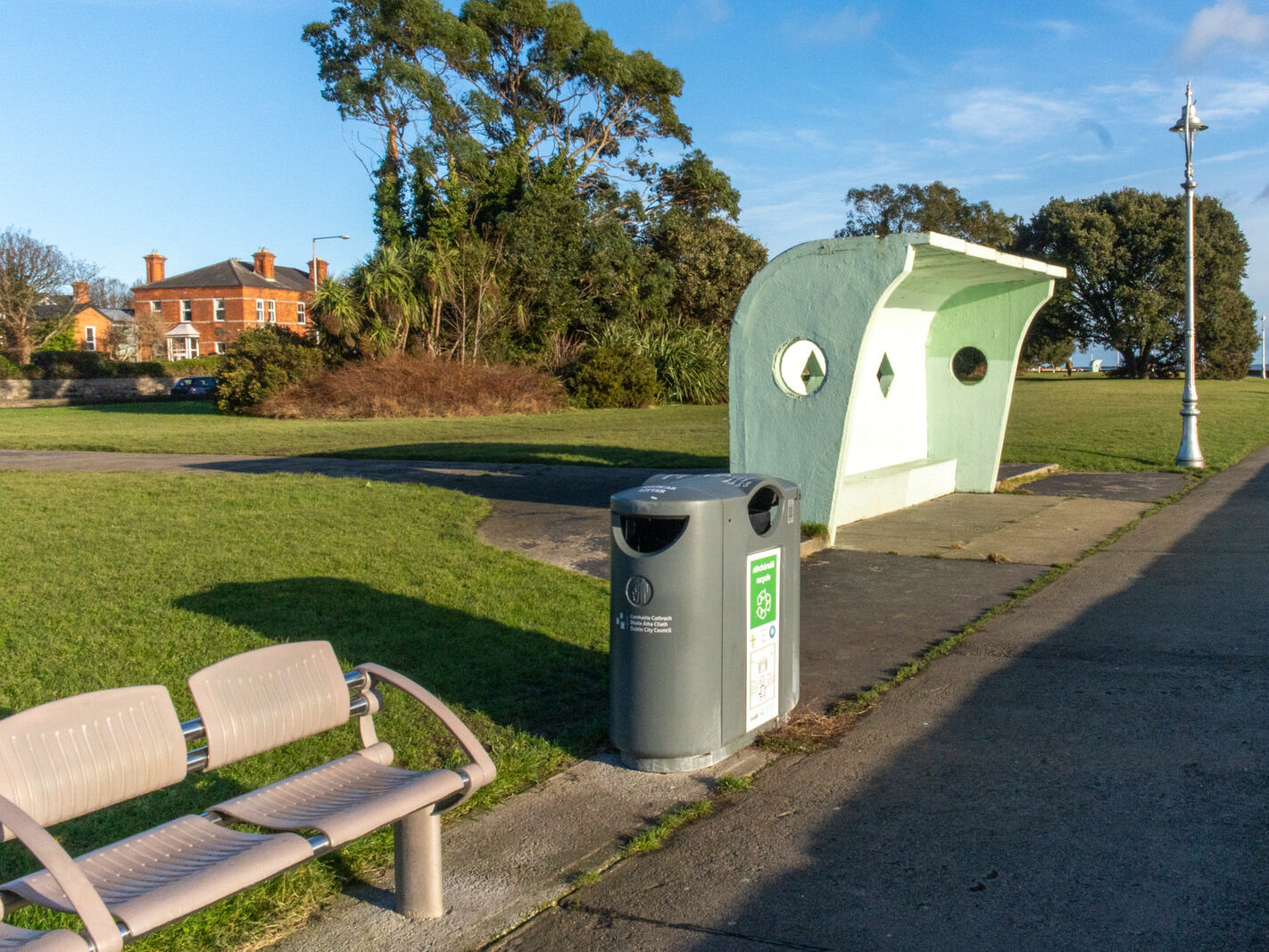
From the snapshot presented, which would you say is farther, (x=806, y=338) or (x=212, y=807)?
(x=806, y=338)

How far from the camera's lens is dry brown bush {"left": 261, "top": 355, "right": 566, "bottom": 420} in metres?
30.1

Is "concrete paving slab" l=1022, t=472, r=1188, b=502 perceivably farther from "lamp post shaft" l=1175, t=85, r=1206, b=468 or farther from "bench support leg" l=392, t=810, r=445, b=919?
"bench support leg" l=392, t=810, r=445, b=919

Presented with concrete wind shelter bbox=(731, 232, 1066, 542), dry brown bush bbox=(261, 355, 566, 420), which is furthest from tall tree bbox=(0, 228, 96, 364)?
concrete wind shelter bbox=(731, 232, 1066, 542)

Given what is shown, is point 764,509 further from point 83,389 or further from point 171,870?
point 83,389

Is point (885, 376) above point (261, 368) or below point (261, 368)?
below

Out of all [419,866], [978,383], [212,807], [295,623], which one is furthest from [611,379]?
[212,807]

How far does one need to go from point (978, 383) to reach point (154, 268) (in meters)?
83.0

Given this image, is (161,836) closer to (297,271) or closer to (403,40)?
(403,40)

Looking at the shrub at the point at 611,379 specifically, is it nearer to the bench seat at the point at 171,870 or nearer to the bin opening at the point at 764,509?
the bin opening at the point at 764,509

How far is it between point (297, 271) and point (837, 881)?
9464 centimetres

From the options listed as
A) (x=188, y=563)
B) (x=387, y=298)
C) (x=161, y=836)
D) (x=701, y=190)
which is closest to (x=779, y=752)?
(x=161, y=836)

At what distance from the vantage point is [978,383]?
1304 cm

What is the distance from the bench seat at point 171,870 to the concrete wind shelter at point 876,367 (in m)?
7.15

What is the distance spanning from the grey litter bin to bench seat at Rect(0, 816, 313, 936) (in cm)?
174
